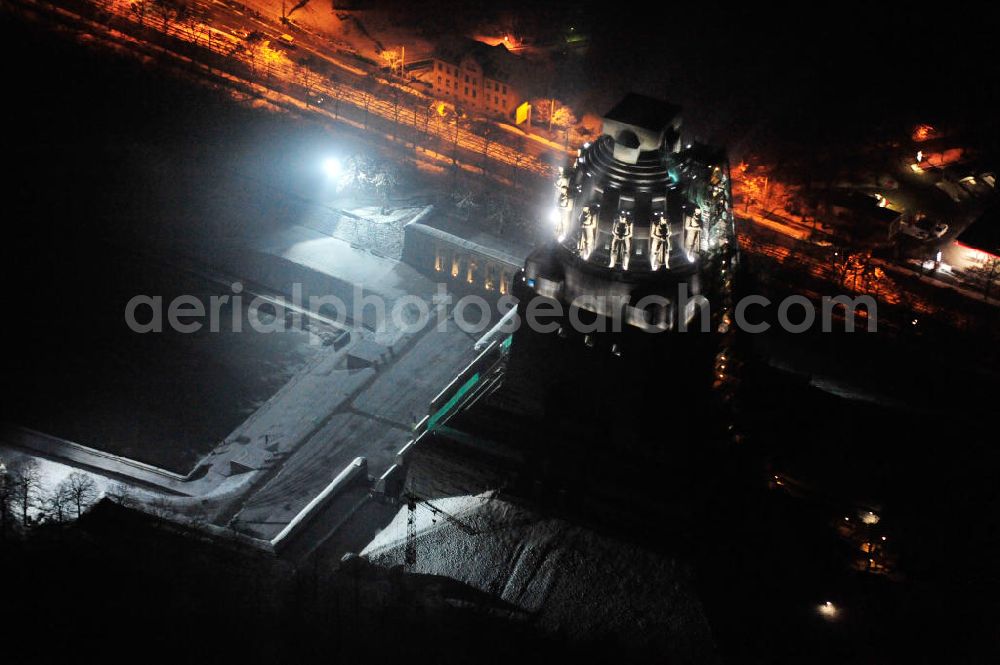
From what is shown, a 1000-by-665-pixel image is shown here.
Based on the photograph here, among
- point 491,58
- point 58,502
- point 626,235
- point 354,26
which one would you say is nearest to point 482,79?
point 491,58

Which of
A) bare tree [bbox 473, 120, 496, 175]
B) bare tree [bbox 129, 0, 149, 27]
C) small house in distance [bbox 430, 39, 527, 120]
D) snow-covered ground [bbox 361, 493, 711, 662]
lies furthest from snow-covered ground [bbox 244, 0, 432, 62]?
snow-covered ground [bbox 361, 493, 711, 662]

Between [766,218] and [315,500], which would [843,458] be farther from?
[766,218]

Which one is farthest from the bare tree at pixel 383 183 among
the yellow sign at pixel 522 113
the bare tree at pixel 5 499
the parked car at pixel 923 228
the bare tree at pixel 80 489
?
the parked car at pixel 923 228

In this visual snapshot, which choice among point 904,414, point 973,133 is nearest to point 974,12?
point 973,133

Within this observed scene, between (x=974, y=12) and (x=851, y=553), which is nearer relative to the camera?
(x=851, y=553)

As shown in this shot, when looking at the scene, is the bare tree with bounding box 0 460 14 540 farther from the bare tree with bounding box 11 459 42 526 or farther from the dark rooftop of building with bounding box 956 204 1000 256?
the dark rooftop of building with bounding box 956 204 1000 256

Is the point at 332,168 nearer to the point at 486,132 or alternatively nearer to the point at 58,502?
the point at 486,132
